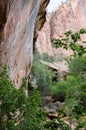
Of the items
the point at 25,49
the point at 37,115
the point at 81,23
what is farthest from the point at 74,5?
the point at 37,115

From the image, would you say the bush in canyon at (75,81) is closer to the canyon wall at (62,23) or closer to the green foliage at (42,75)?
the green foliage at (42,75)

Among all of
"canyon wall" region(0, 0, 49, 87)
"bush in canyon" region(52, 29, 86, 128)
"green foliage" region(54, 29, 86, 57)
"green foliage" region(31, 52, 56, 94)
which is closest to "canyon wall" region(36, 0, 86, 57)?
"bush in canyon" region(52, 29, 86, 128)

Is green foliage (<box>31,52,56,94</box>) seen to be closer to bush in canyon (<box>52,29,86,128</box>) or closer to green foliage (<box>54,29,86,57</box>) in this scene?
bush in canyon (<box>52,29,86,128</box>)

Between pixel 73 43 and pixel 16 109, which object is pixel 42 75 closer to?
pixel 73 43

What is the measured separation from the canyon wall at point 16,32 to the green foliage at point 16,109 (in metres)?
1.47

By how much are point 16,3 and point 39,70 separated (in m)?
19.4

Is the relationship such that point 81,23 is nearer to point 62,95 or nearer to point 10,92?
point 62,95

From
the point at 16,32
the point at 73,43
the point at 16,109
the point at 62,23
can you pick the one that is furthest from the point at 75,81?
the point at 62,23

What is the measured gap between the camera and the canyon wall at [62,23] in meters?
36.8

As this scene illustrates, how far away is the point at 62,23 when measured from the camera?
1593 inches

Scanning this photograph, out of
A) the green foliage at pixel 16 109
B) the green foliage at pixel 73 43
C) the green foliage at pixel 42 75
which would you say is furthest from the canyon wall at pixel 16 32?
the green foliage at pixel 42 75

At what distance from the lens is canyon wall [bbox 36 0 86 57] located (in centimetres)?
3681

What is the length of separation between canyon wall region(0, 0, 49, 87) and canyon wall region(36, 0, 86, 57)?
2689 centimetres

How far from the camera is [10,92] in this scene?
236 inches
